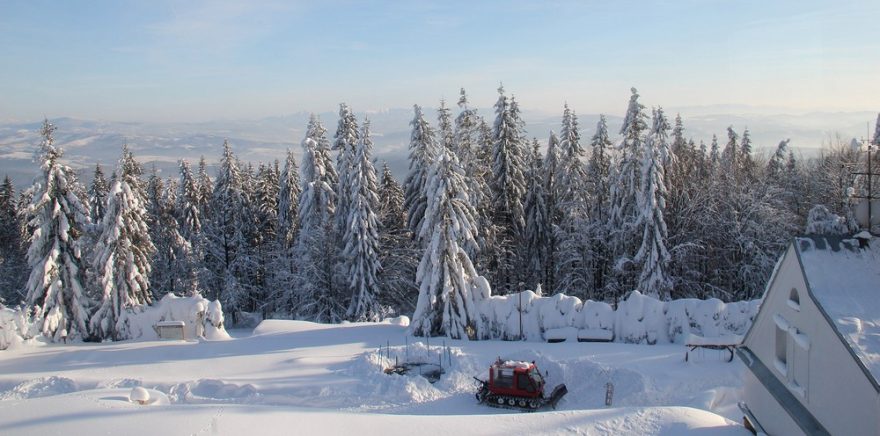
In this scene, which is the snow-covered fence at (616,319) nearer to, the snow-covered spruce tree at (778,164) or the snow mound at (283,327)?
the snow mound at (283,327)

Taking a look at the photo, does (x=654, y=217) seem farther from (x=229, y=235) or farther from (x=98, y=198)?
(x=98, y=198)

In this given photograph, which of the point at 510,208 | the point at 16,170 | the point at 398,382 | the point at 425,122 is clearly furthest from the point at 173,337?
the point at 16,170

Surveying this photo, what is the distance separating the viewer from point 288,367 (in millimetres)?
19953

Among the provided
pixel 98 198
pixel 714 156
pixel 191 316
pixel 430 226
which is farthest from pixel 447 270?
pixel 714 156

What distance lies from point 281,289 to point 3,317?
1756 cm

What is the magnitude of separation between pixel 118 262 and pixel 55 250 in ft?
8.64

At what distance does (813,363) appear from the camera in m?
9.44

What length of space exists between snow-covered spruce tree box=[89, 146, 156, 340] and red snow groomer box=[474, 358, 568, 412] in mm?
18585

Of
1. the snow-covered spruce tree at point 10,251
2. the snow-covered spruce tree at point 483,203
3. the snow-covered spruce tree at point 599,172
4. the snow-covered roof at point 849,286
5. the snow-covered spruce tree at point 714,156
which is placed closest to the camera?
the snow-covered roof at point 849,286

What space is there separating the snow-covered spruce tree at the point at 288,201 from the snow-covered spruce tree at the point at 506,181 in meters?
15.2

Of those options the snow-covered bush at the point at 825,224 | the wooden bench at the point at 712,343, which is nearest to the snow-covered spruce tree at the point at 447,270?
the wooden bench at the point at 712,343

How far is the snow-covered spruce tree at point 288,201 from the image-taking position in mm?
43094

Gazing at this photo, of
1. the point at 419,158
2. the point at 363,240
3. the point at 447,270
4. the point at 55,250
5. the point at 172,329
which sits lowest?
the point at 172,329

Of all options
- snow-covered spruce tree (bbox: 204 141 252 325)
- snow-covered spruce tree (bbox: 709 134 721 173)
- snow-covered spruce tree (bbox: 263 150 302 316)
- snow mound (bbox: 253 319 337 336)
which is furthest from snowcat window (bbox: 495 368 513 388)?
snow-covered spruce tree (bbox: 709 134 721 173)
